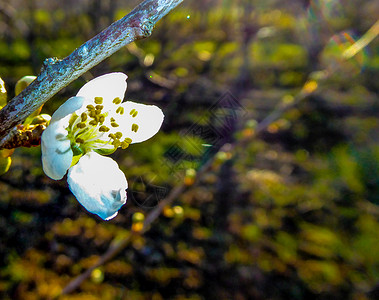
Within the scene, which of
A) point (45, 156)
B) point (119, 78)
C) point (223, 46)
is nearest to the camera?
point (45, 156)

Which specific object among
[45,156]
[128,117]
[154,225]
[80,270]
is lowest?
[154,225]

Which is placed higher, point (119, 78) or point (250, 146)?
point (119, 78)

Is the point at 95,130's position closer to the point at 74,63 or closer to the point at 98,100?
the point at 98,100

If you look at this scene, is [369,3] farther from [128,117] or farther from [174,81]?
[128,117]

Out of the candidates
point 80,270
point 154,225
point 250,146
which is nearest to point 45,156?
point 80,270

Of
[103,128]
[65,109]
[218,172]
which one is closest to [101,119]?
[103,128]

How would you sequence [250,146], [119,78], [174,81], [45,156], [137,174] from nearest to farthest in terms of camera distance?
[45,156]
[119,78]
[137,174]
[174,81]
[250,146]
